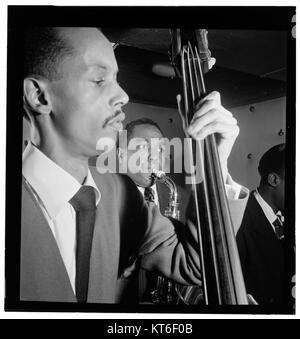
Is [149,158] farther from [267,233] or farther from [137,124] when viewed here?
[267,233]

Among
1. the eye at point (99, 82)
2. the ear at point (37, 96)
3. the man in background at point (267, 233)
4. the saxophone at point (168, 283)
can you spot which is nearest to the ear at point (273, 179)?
the man in background at point (267, 233)

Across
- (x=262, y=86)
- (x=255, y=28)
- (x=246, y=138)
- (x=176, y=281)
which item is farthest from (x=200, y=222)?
(x=255, y=28)

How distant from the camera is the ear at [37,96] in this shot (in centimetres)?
141

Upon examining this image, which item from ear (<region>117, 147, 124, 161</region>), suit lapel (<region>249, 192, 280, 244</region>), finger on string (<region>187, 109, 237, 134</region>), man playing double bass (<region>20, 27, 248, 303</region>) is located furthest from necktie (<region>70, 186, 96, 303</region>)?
suit lapel (<region>249, 192, 280, 244</region>)

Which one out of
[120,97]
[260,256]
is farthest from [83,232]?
[260,256]

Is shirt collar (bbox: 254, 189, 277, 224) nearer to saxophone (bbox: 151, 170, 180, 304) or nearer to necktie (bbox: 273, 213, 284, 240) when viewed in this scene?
necktie (bbox: 273, 213, 284, 240)

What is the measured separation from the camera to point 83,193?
144 centimetres

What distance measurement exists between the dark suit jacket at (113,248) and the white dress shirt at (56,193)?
19mm

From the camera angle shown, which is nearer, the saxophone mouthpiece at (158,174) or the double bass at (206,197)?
the double bass at (206,197)

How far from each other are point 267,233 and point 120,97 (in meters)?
0.66

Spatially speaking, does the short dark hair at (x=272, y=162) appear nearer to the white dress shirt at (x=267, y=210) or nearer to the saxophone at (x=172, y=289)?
the white dress shirt at (x=267, y=210)

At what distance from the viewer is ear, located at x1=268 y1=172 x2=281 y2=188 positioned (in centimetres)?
147

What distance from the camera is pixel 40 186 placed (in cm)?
143

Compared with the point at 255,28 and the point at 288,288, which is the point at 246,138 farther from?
the point at 288,288
